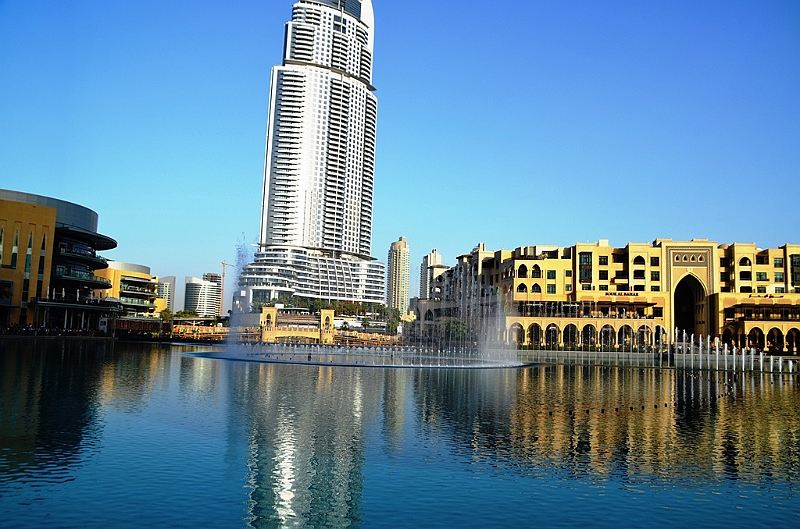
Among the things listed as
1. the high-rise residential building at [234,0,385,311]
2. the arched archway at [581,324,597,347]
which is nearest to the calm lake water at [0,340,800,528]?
the arched archway at [581,324,597,347]

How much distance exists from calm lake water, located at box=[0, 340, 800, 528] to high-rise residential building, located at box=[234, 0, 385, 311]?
148 metres

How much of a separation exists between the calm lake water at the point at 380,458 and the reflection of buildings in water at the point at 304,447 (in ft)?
0.23

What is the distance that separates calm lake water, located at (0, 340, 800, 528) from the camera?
13570mm

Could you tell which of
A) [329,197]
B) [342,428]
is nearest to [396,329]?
[329,197]

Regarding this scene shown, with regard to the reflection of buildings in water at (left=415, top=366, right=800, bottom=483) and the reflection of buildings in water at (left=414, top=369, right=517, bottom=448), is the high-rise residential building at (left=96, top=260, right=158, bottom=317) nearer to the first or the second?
the reflection of buildings in water at (left=414, top=369, right=517, bottom=448)

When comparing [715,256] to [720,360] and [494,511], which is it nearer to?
[720,360]

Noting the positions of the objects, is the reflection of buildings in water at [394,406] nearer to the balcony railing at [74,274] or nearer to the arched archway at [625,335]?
the arched archway at [625,335]

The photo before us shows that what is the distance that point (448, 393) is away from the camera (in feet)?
109

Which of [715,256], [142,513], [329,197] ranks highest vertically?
[329,197]

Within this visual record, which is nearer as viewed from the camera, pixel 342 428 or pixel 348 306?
pixel 342 428

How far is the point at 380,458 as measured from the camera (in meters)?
18.0

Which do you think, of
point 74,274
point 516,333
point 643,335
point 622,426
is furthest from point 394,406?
point 74,274

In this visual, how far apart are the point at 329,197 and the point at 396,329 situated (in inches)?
2246

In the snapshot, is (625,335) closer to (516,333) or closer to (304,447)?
(516,333)
